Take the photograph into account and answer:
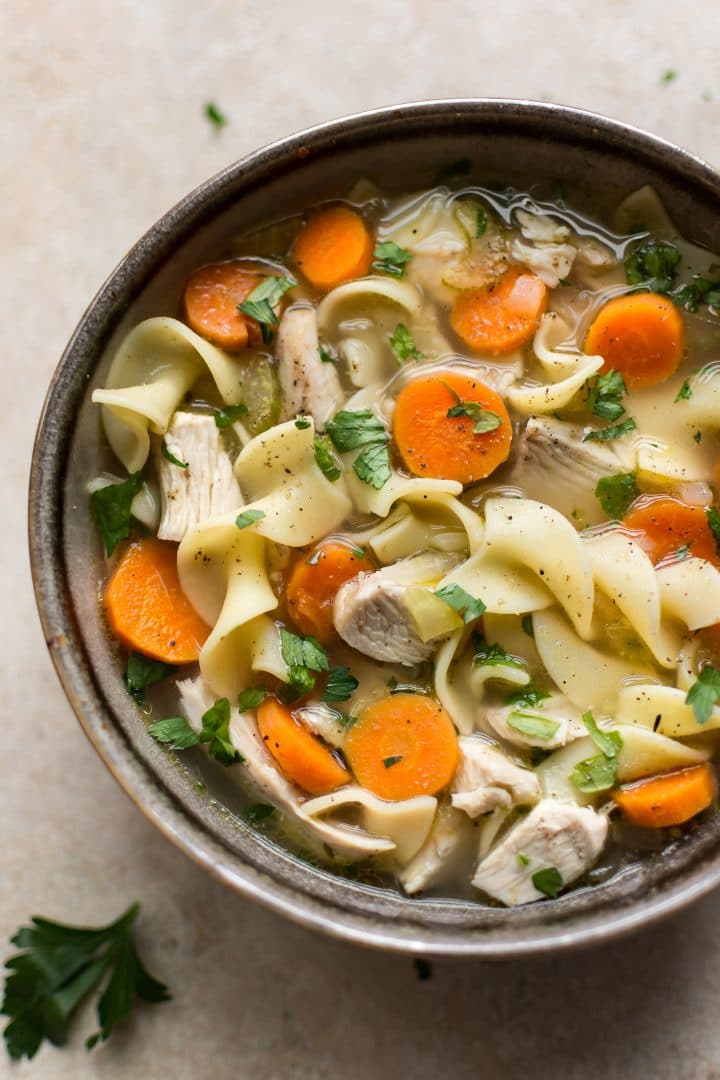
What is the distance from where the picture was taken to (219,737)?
136 inches

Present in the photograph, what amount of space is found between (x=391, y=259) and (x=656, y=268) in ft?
3.12

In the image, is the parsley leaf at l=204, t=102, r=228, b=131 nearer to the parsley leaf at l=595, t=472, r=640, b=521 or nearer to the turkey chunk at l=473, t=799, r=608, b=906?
the parsley leaf at l=595, t=472, r=640, b=521

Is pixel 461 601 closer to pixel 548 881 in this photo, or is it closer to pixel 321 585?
pixel 321 585

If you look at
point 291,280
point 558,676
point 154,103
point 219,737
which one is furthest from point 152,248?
point 558,676

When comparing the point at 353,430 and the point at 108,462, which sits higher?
the point at 108,462

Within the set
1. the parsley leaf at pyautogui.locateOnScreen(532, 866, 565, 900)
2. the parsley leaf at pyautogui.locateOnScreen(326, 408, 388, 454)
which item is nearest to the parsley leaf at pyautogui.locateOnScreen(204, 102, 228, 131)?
the parsley leaf at pyautogui.locateOnScreen(326, 408, 388, 454)

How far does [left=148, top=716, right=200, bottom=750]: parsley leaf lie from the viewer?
346cm

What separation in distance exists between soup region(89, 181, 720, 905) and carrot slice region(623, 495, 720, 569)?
0.01m

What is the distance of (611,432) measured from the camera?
3539mm

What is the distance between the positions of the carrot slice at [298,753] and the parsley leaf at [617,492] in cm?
129

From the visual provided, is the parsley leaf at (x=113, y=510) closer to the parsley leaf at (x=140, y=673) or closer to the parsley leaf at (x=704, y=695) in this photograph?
the parsley leaf at (x=140, y=673)

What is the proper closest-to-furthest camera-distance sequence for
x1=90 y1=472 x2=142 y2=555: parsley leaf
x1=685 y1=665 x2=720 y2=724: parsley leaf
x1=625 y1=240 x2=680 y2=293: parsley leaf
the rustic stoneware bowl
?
1. the rustic stoneware bowl
2. x1=685 y1=665 x2=720 y2=724: parsley leaf
3. x1=90 y1=472 x2=142 y2=555: parsley leaf
4. x1=625 y1=240 x2=680 y2=293: parsley leaf

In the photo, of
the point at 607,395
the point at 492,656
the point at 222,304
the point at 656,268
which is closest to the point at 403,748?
the point at 492,656

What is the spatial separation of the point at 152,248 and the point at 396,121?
36.4 inches
